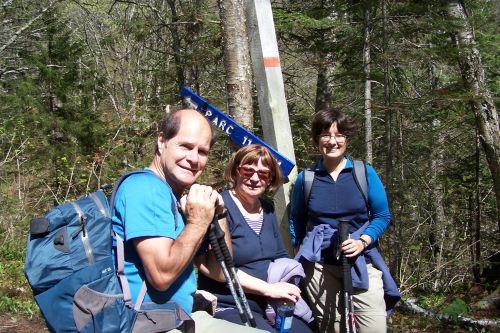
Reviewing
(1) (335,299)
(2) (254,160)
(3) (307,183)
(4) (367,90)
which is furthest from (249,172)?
(4) (367,90)

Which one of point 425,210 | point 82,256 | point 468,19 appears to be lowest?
point 425,210

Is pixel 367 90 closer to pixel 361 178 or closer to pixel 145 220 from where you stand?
pixel 361 178

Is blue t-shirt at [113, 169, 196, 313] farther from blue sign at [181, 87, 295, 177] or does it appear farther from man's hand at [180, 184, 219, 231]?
blue sign at [181, 87, 295, 177]

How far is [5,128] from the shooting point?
1030 cm

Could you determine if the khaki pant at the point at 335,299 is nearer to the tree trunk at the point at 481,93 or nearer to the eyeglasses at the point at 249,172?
the eyeglasses at the point at 249,172

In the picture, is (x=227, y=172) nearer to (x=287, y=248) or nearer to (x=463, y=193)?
(x=287, y=248)

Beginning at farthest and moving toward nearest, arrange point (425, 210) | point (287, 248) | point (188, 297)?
point (425, 210)
point (287, 248)
point (188, 297)

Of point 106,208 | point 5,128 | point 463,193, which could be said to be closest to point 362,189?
point 106,208

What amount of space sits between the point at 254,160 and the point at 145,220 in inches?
44.9

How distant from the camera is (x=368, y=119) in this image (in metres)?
6.37

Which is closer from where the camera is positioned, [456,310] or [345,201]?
[345,201]

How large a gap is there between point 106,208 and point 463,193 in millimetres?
8020

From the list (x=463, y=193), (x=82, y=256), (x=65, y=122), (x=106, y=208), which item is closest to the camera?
(x=82, y=256)

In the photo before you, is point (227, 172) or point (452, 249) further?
point (452, 249)
